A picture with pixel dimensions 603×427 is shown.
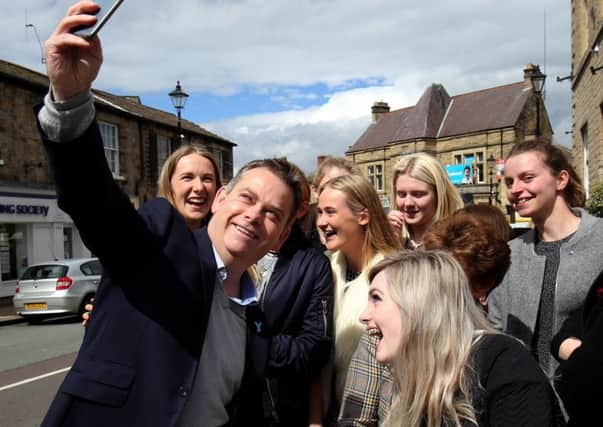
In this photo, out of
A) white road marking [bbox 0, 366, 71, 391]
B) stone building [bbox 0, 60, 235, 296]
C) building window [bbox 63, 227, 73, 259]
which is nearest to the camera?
white road marking [bbox 0, 366, 71, 391]

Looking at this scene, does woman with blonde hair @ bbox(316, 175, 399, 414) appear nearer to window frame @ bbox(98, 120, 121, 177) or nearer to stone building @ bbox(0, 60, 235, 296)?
stone building @ bbox(0, 60, 235, 296)

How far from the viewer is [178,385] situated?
1.45 metres

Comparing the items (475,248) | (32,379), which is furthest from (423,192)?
(32,379)

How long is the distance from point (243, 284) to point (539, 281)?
1.48 metres

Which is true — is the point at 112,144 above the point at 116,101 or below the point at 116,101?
below

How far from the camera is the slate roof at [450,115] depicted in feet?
131

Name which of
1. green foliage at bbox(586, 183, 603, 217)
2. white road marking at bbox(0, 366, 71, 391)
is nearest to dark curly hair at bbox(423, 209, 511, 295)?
white road marking at bbox(0, 366, 71, 391)

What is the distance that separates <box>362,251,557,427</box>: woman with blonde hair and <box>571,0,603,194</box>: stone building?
9.84 m

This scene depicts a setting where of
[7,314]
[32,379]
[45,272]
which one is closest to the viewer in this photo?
[32,379]

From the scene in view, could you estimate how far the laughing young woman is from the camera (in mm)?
2400

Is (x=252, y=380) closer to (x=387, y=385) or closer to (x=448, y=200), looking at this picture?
(x=387, y=385)

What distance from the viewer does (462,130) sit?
41.4 metres

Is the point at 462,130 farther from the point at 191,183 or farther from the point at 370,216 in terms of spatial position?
the point at 370,216

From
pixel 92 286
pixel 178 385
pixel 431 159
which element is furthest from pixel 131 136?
pixel 178 385
